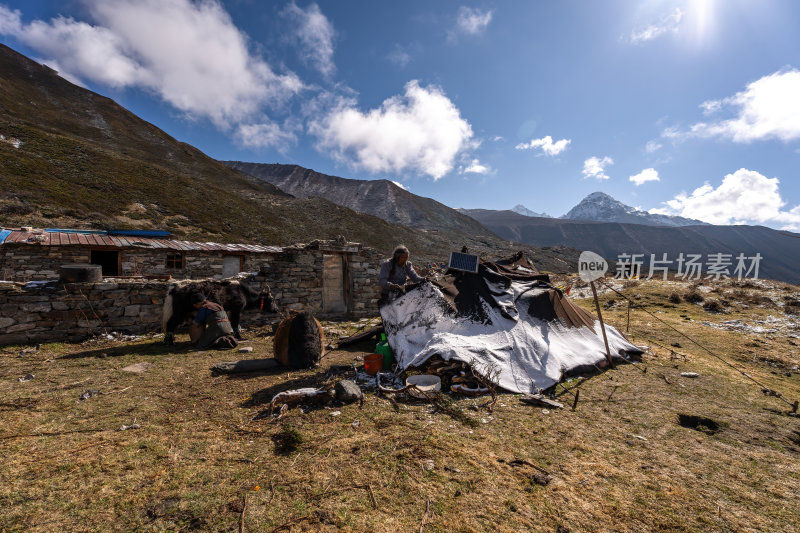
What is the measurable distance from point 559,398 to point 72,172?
43.0m

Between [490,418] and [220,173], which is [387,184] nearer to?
[220,173]

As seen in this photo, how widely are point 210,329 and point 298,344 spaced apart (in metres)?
2.93

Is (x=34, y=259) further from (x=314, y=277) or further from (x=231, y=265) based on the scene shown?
(x=314, y=277)

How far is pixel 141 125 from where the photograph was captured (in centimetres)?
6303

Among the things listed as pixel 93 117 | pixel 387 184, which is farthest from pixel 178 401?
pixel 387 184

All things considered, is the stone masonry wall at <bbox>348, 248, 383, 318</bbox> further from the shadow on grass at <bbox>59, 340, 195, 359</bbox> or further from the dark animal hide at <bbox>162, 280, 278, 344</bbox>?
the shadow on grass at <bbox>59, 340, 195, 359</bbox>

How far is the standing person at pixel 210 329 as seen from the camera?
692cm

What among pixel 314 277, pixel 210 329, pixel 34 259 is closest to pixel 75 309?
pixel 210 329

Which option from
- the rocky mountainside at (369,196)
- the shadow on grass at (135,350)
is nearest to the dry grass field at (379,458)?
the shadow on grass at (135,350)

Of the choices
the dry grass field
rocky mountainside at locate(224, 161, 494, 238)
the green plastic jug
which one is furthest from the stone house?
rocky mountainside at locate(224, 161, 494, 238)

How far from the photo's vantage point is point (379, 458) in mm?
2775

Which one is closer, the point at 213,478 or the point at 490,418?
the point at 213,478

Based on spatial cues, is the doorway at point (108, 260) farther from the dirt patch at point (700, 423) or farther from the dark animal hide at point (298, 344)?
the dirt patch at point (700, 423)

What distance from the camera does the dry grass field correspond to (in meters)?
2.12
